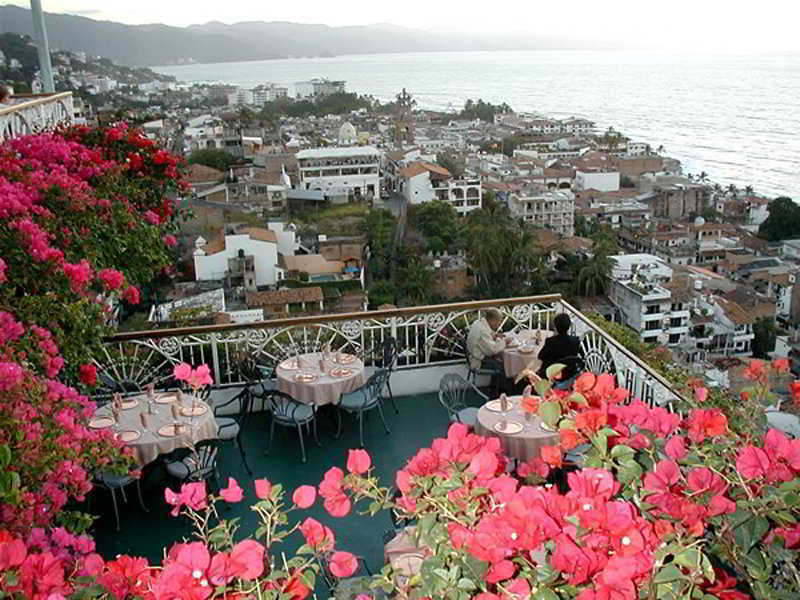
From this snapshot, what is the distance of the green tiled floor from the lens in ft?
12.3

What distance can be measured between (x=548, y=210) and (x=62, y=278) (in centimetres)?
4676

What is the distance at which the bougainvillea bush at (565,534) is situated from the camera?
1462mm

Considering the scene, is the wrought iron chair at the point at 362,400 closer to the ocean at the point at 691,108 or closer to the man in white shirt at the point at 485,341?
the man in white shirt at the point at 485,341

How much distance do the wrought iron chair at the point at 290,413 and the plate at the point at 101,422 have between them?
3.31ft

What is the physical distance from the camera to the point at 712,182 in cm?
6469

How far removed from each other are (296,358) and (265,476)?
1.05 metres

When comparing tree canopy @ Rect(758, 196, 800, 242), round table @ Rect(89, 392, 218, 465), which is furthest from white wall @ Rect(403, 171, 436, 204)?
round table @ Rect(89, 392, 218, 465)

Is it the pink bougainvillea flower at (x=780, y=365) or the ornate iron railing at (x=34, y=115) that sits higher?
the ornate iron railing at (x=34, y=115)

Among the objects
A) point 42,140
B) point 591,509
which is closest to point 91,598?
point 591,509

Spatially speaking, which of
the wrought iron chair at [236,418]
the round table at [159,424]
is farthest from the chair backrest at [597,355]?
the round table at [159,424]

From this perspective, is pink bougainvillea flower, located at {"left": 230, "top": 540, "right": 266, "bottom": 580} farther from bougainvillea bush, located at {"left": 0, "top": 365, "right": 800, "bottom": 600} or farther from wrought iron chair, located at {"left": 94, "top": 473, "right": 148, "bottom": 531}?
wrought iron chair, located at {"left": 94, "top": 473, "right": 148, "bottom": 531}

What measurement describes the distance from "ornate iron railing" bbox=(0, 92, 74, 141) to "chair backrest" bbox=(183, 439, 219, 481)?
3.02 m

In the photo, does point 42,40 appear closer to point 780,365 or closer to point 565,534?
point 780,365

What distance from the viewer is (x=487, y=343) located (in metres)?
5.30
